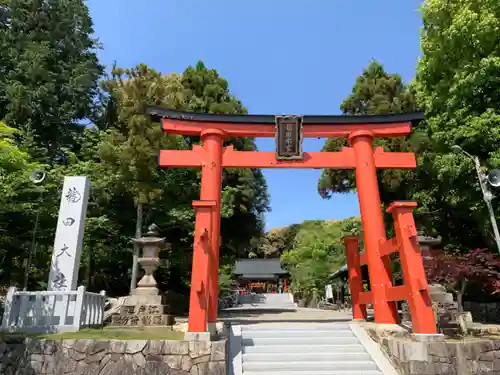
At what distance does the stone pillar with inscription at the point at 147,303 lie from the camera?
1022cm

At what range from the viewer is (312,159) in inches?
395

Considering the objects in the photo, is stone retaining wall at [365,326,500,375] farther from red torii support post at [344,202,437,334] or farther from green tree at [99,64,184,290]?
green tree at [99,64,184,290]

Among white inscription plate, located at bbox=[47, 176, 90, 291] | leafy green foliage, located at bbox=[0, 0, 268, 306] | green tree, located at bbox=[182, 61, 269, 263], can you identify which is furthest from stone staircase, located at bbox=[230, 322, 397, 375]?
green tree, located at bbox=[182, 61, 269, 263]

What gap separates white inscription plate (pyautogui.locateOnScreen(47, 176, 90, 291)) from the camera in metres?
9.11

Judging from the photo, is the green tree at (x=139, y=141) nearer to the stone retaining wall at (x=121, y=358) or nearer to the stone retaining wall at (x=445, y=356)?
the stone retaining wall at (x=121, y=358)

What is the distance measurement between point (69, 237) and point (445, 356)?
8.80 meters

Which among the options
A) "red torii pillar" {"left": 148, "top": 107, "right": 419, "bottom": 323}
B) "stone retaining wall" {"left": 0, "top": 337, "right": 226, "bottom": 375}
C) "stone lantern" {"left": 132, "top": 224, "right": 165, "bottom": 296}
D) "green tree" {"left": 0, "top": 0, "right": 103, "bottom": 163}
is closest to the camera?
"stone retaining wall" {"left": 0, "top": 337, "right": 226, "bottom": 375}

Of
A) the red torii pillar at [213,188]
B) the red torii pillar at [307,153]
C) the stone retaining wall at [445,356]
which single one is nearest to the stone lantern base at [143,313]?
the red torii pillar at [213,188]

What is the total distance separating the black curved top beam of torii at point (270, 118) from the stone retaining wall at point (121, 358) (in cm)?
579

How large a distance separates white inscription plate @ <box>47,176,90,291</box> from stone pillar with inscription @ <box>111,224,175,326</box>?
1824mm

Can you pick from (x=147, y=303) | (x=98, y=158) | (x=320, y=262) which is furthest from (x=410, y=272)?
(x=320, y=262)

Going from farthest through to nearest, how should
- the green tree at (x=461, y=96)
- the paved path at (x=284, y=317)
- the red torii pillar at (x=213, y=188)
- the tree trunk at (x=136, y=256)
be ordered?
the tree trunk at (x=136, y=256), the green tree at (x=461, y=96), the paved path at (x=284, y=317), the red torii pillar at (x=213, y=188)

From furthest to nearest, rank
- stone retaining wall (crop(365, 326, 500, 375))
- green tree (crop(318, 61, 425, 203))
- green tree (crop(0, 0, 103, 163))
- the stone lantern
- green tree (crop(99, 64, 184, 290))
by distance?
green tree (crop(0, 0, 103, 163)) → green tree (crop(318, 61, 425, 203)) → green tree (crop(99, 64, 184, 290)) → the stone lantern → stone retaining wall (crop(365, 326, 500, 375))

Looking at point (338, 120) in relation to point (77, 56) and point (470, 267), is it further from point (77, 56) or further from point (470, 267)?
point (77, 56)
